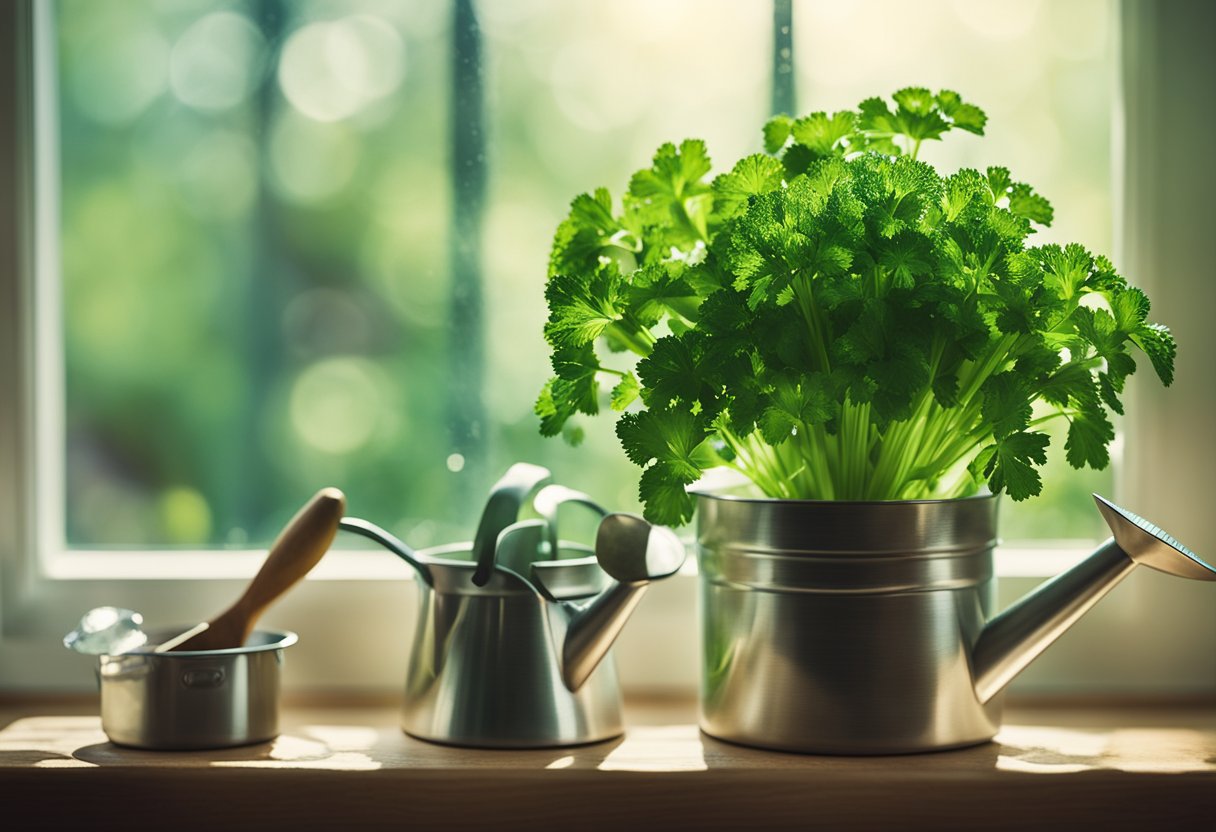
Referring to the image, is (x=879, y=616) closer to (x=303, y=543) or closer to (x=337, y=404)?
(x=303, y=543)

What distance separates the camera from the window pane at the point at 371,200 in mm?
1061

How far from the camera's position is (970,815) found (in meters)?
0.78

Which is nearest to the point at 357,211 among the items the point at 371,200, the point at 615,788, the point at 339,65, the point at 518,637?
the point at 371,200

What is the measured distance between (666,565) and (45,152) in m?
0.70

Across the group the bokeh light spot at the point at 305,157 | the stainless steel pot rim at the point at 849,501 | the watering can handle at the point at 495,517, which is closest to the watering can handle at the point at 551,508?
the watering can handle at the point at 495,517

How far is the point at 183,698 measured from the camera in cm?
86

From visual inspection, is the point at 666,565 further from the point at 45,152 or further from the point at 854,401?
the point at 45,152

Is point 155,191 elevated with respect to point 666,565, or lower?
elevated

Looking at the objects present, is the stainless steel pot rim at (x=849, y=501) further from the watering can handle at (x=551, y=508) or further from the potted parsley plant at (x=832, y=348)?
the watering can handle at (x=551, y=508)

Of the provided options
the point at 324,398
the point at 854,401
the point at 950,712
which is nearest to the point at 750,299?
the point at 854,401

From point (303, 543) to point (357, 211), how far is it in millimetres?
341

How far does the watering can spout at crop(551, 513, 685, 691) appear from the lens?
0.81m

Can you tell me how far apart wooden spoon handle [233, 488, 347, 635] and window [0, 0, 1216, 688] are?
0.15 metres

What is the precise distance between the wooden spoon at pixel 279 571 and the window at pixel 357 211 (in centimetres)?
13
